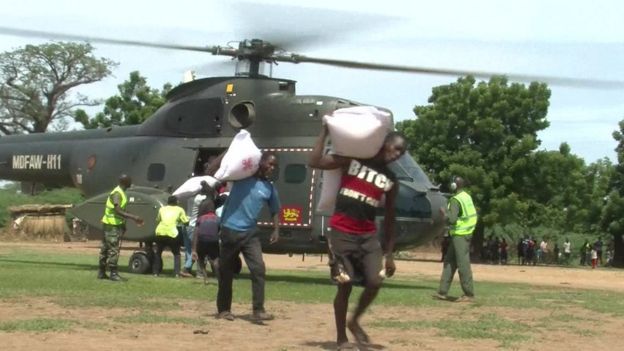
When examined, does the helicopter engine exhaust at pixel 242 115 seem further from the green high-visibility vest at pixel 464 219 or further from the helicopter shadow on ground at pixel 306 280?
the green high-visibility vest at pixel 464 219

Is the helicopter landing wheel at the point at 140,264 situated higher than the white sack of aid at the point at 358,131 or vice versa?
the white sack of aid at the point at 358,131

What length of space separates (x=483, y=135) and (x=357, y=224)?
1510 inches

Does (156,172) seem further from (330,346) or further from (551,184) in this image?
(551,184)

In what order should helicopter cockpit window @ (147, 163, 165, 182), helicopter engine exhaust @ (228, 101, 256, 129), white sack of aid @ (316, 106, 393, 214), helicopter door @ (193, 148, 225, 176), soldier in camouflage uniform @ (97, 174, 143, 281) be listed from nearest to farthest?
white sack of aid @ (316, 106, 393, 214)
soldier in camouflage uniform @ (97, 174, 143, 281)
helicopter engine exhaust @ (228, 101, 256, 129)
helicopter door @ (193, 148, 225, 176)
helicopter cockpit window @ (147, 163, 165, 182)

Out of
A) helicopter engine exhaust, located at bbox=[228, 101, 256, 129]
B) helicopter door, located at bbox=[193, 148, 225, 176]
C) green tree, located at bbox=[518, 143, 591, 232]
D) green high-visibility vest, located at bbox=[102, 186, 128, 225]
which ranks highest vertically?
green tree, located at bbox=[518, 143, 591, 232]

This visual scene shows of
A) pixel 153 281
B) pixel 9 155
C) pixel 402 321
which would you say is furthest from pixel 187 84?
pixel 402 321

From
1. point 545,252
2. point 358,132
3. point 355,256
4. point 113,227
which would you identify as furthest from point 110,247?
point 545,252

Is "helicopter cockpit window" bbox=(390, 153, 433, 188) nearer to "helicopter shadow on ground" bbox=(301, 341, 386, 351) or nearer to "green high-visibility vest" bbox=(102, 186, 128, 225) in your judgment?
"green high-visibility vest" bbox=(102, 186, 128, 225)

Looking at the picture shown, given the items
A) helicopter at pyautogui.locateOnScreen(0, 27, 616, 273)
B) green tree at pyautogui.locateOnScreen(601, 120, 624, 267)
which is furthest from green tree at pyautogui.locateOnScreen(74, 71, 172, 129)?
helicopter at pyautogui.locateOnScreen(0, 27, 616, 273)

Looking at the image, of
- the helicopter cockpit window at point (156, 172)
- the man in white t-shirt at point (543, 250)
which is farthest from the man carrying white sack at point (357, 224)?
the man in white t-shirt at point (543, 250)

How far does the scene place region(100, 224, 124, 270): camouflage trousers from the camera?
15570mm

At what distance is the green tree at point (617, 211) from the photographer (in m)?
50.8

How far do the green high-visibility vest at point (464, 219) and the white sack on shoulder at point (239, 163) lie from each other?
4674 millimetres

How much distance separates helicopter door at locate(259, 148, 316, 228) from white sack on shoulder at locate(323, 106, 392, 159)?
28.7ft
